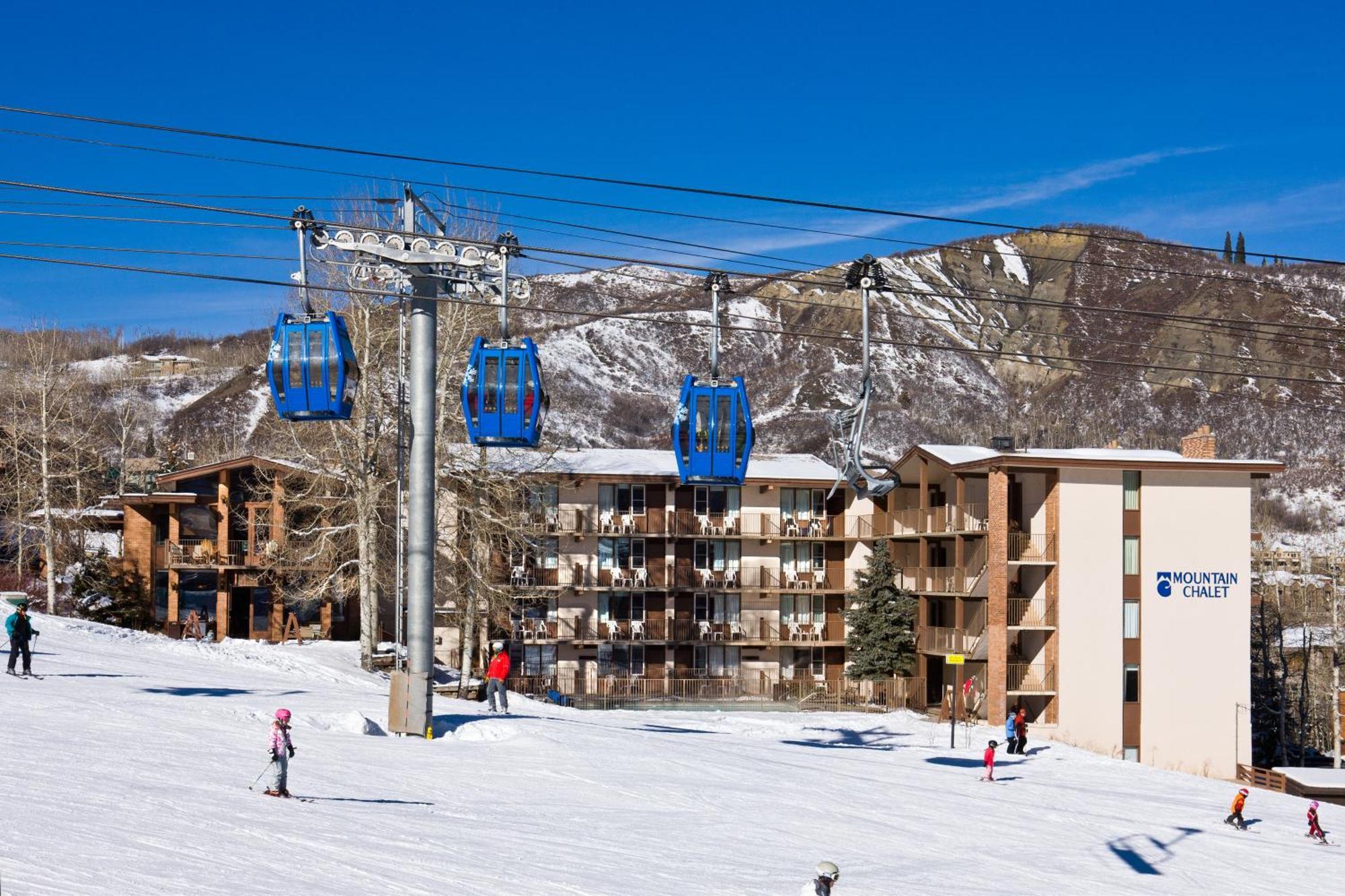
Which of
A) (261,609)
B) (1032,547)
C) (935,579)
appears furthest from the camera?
(261,609)

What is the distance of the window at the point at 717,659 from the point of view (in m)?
61.2

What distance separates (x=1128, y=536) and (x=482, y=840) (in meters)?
36.0

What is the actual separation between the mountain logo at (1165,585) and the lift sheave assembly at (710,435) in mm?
28979

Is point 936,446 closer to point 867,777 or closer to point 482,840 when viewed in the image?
point 867,777

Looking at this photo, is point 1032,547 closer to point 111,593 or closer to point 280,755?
point 280,755

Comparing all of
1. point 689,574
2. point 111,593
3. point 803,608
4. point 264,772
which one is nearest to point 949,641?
point 803,608

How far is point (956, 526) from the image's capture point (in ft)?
169

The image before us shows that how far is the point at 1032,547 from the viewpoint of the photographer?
161ft

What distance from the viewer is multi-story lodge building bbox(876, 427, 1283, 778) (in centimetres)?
4828

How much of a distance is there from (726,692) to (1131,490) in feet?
59.2

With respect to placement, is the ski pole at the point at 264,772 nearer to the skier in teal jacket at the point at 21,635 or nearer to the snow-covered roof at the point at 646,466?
the skier in teal jacket at the point at 21,635

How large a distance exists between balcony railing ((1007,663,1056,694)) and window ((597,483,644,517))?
18.4m

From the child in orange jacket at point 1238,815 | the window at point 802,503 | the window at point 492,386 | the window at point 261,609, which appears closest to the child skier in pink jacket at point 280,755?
the window at point 492,386

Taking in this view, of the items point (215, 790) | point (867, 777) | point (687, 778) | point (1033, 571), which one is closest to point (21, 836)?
point (215, 790)
